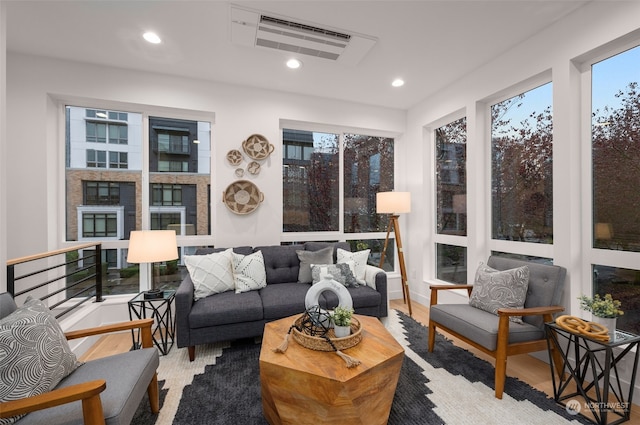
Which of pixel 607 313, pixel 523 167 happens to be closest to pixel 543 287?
pixel 607 313

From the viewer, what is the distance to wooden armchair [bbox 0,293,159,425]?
109 cm

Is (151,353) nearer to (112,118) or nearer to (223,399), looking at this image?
(223,399)

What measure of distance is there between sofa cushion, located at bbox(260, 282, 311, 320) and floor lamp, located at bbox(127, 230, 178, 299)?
3.18 feet

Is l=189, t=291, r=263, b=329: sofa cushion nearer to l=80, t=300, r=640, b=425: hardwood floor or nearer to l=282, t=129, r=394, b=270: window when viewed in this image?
l=80, t=300, r=640, b=425: hardwood floor

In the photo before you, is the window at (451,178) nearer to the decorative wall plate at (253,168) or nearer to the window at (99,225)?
the decorative wall plate at (253,168)

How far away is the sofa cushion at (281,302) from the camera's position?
265cm

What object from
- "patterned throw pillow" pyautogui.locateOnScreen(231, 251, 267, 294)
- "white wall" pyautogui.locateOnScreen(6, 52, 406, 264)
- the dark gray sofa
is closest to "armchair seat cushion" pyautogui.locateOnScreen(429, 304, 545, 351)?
the dark gray sofa


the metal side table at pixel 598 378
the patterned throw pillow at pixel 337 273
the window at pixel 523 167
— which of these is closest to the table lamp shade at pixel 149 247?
the patterned throw pillow at pixel 337 273

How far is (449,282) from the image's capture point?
3758 mm

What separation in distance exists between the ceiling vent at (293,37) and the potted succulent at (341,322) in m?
2.34

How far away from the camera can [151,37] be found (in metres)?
2.55

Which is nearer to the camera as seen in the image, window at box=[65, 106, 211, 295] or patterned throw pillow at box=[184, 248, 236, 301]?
patterned throw pillow at box=[184, 248, 236, 301]

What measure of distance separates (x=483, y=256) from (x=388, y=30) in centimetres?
257

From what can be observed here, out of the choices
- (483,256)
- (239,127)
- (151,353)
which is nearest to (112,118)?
(239,127)
